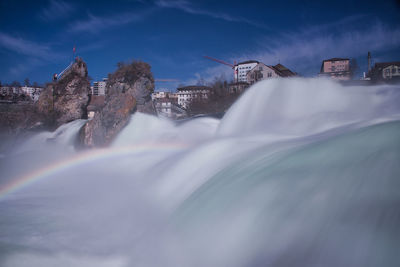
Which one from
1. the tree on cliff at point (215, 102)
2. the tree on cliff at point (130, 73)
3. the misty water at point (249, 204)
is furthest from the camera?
the tree on cliff at point (215, 102)

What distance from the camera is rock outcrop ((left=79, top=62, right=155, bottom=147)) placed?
1078 cm

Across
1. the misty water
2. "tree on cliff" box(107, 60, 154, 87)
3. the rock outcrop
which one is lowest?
the misty water

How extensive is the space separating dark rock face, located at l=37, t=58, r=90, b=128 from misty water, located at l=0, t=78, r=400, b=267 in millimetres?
11358

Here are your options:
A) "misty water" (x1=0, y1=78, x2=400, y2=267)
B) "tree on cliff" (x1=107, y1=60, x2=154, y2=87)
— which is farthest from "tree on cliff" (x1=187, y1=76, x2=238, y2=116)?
"misty water" (x1=0, y1=78, x2=400, y2=267)

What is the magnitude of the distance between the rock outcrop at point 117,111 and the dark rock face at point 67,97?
4.74 meters

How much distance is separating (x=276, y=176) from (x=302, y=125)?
3.49m

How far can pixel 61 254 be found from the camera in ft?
10.3

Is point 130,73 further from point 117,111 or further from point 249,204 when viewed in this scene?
point 249,204

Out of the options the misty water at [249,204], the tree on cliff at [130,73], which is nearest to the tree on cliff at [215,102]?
the tree on cliff at [130,73]

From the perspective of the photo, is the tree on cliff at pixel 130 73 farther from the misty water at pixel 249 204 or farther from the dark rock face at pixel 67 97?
the misty water at pixel 249 204

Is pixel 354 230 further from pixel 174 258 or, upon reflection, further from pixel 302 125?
pixel 302 125

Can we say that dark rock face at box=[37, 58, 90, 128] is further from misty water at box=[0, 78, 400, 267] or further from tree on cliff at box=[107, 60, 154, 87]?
misty water at box=[0, 78, 400, 267]

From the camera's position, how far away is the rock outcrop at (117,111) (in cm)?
1078

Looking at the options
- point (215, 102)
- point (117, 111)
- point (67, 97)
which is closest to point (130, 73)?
point (117, 111)
